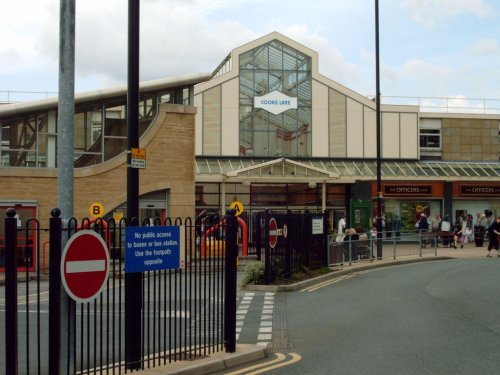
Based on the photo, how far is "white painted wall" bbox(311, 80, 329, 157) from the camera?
42.8 meters

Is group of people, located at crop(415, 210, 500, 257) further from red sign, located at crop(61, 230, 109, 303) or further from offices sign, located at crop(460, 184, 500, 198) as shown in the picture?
red sign, located at crop(61, 230, 109, 303)

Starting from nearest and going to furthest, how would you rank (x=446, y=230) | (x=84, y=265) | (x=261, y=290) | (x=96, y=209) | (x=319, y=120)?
(x=84, y=265) < (x=261, y=290) < (x=96, y=209) < (x=446, y=230) < (x=319, y=120)

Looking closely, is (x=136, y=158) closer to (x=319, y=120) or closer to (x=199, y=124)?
(x=199, y=124)

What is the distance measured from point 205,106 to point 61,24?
114ft

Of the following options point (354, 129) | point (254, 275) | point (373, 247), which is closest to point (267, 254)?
point (254, 275)

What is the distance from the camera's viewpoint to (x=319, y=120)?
42.9 metres

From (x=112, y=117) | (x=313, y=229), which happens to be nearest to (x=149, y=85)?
(x=112, y=117)

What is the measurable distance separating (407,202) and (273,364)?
112 feet

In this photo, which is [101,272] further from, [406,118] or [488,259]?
[406,118]

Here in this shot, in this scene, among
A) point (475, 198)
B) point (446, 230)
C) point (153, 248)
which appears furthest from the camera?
point (475, 198)

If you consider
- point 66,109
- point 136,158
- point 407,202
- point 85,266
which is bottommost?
point 85,266

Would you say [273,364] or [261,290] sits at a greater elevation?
[273,364]

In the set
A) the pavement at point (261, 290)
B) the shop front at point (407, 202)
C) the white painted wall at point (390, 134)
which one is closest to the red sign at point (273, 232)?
the pavement at point (261, 290)

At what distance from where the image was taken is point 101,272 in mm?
6738
